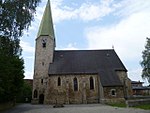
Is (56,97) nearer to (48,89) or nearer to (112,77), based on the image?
(48,89)

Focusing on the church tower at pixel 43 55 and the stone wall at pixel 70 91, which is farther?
the church tower at pixel 43 55

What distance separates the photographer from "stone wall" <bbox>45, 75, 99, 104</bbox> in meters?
43.2

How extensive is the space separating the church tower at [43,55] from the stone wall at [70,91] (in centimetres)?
210

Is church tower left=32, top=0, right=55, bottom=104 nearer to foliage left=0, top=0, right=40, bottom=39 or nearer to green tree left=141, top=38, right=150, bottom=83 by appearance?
green tree left=141, top=38, right=150, bottom=83

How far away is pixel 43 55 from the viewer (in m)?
47.6

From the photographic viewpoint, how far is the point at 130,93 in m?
44.8

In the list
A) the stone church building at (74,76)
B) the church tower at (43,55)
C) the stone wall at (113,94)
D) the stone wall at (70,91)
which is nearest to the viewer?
the stone wall at (113,94)

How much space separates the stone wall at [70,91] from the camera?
43.2 metres

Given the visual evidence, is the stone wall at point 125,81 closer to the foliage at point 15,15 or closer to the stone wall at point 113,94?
the stone wall at point 113,94

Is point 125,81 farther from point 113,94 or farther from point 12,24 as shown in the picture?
point 12,24

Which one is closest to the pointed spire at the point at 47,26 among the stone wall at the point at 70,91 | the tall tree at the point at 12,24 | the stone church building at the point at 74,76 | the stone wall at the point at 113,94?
the stone church building at the point at 74,76

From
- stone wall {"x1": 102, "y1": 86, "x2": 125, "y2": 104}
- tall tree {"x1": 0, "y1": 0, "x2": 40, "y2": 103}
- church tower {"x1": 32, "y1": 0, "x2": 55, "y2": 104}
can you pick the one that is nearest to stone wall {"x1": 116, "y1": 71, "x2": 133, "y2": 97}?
stone wall {"x1": 102, "y1": 86, "x2": 125, "y2": 104}

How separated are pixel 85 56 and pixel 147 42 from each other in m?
13.9

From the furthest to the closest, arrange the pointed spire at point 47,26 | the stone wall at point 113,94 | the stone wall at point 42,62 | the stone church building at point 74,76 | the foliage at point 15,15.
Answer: the pointed spire at point 47,26 < the stone wall at point 42,62 < the stone church building at point 74,76 < the stone wall at point 113,94 < the foliage at point 15,15
